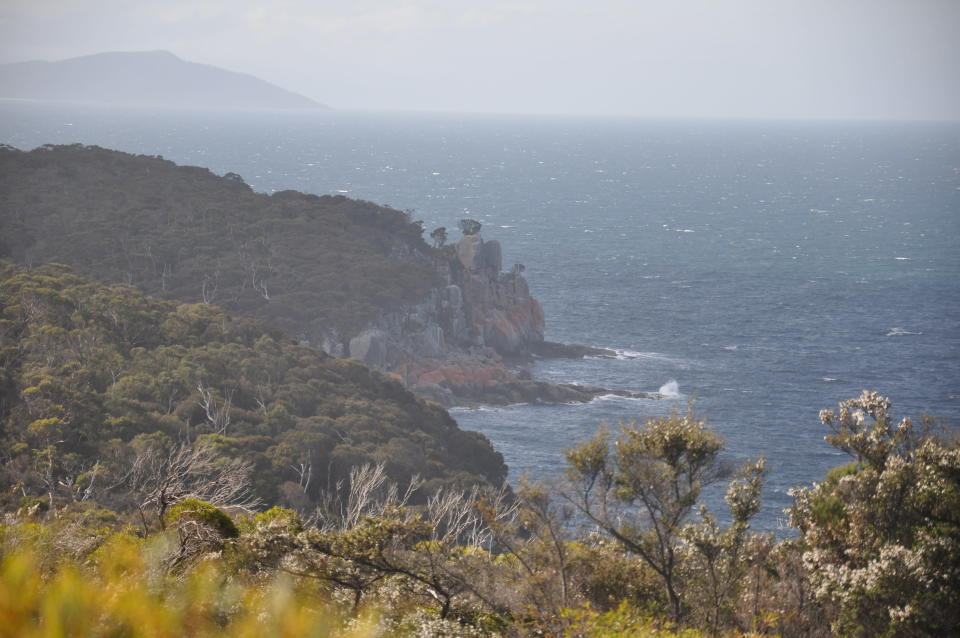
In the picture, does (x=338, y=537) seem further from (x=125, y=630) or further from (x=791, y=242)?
(x=791, y=242)

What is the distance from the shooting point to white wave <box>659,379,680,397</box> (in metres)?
73.6

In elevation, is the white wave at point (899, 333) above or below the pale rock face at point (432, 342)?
above

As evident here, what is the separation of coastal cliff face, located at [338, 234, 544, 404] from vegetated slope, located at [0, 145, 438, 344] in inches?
77.6

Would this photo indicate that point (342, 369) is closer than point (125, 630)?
No

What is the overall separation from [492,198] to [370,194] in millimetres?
24769

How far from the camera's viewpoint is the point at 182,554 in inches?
645

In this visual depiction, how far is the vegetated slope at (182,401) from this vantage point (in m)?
39.1

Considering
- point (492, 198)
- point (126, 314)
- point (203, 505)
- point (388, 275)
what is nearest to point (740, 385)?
point (388, 275)

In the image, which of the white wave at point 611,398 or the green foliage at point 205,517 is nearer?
the green foliage at point 205,517

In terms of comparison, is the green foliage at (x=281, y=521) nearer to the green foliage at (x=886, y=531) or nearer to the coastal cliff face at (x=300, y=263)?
the green foliage at (x=886, y=531)

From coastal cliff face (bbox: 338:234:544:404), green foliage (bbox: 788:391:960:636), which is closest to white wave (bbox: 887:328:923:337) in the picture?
coastal cliff face (bbox: 338:234:544:404)

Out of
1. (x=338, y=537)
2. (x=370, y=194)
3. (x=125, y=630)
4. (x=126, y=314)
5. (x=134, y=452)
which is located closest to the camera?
(x=125, y=630)

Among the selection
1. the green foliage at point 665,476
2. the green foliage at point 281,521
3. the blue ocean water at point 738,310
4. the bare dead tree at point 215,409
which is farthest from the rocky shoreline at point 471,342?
the green foliage at point 665,476

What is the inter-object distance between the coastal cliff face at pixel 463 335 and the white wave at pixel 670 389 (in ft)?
37.9
